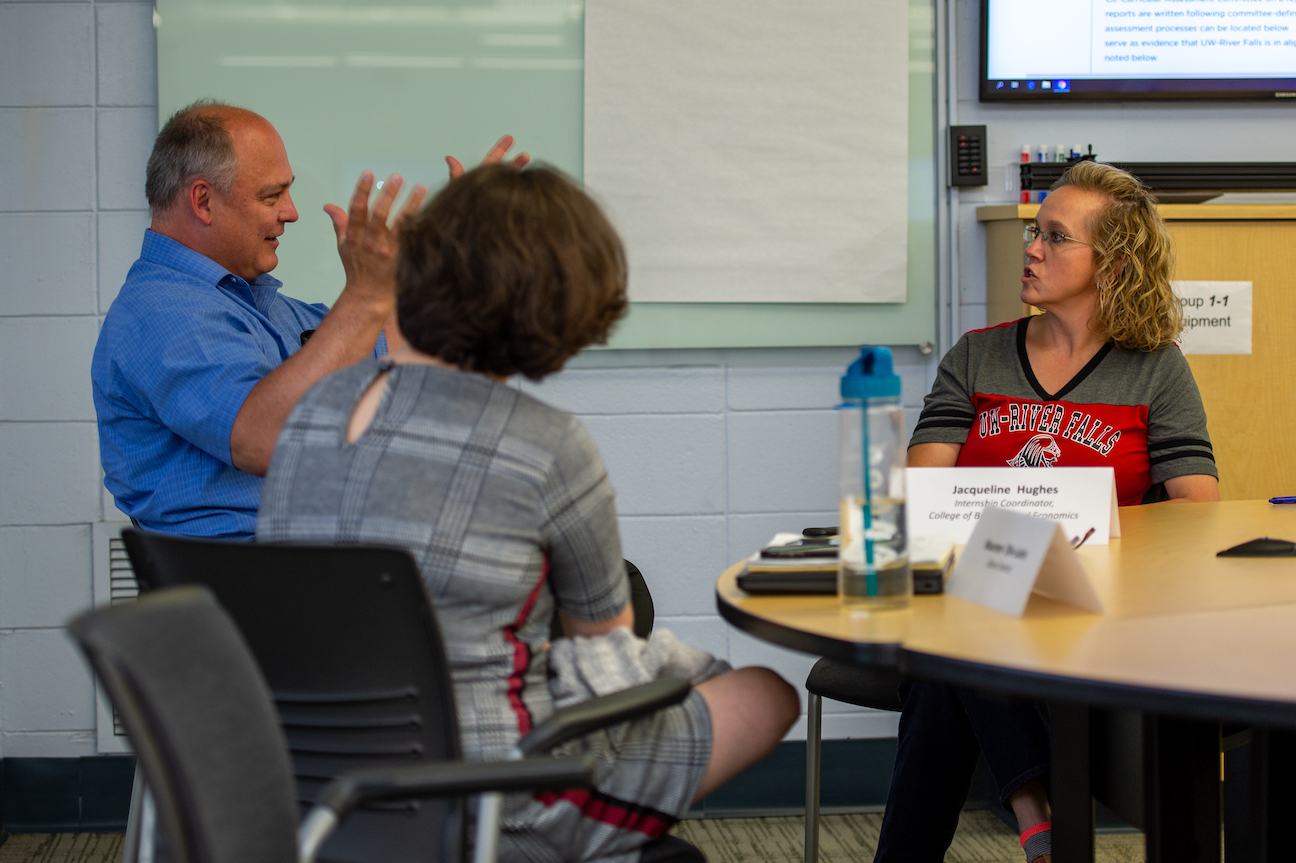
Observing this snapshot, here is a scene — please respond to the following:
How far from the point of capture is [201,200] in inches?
72.4

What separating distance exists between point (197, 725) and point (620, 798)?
492 millimetres

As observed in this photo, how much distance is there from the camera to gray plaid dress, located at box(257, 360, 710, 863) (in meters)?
0.99

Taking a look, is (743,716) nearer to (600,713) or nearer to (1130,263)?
(600,713)

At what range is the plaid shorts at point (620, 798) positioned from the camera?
101 cm

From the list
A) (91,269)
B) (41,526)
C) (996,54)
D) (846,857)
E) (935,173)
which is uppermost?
(996,54)

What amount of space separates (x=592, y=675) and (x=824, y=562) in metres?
0.30

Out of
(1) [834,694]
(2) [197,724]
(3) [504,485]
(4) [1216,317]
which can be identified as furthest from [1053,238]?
(2) [197,724]

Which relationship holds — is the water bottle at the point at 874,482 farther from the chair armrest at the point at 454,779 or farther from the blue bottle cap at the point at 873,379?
the chair armrest at the point at 454,779

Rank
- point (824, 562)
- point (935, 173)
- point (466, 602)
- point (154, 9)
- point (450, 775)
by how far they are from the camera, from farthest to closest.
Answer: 1. point (935, 173)
2. point (154, 9)
3. point (824, 562)
4. point (466, 602)
5. point (450, 775)

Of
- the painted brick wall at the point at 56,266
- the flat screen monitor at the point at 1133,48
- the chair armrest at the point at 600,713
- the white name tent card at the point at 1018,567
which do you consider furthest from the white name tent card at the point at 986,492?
the painted brick wall at the point at 56,266

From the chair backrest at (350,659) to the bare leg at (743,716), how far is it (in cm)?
29

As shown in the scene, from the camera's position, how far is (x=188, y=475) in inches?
67.5

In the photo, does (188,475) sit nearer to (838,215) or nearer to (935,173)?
(838,215)

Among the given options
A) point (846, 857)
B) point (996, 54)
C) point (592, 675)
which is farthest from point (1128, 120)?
point (592, 675)
